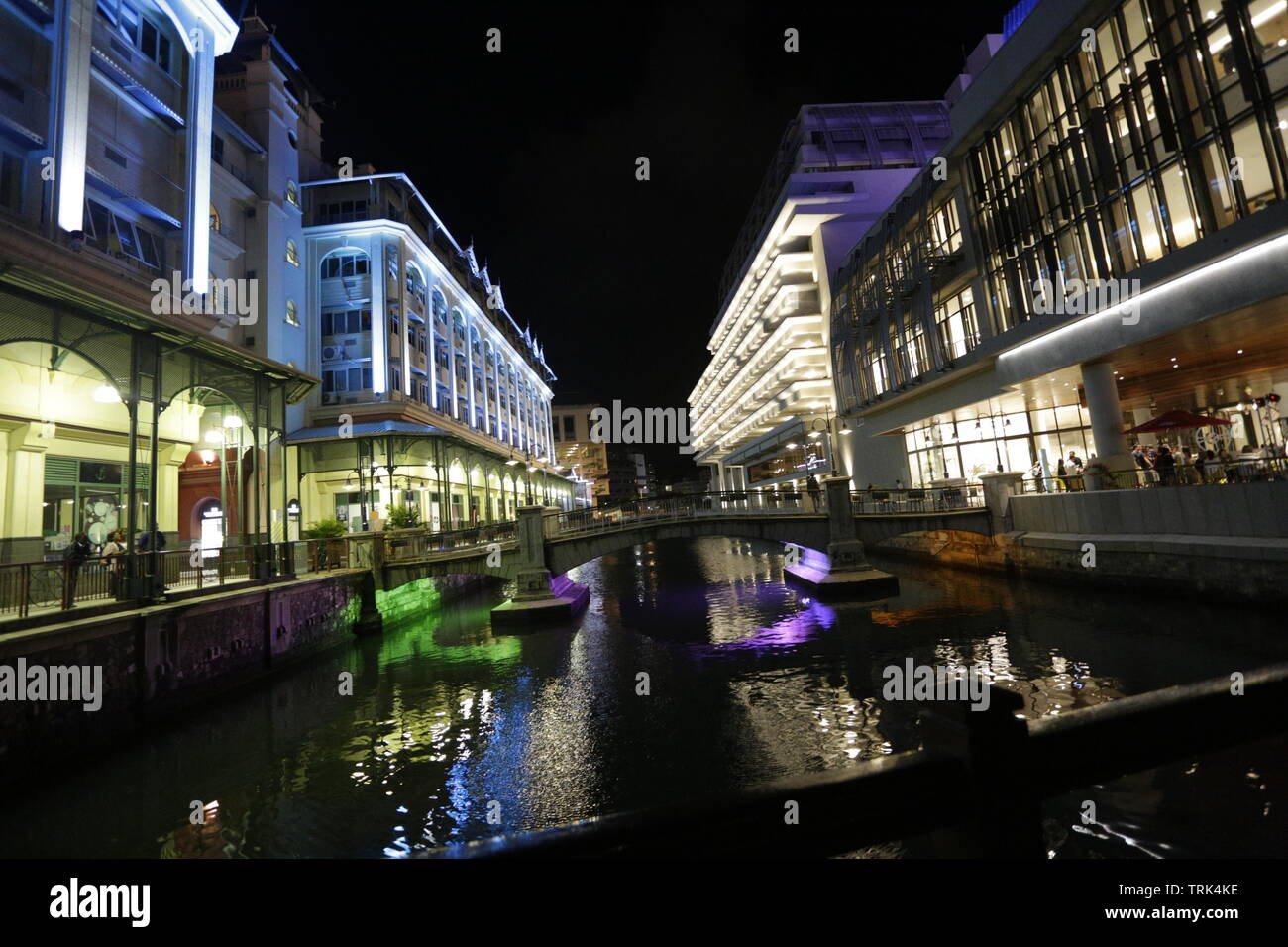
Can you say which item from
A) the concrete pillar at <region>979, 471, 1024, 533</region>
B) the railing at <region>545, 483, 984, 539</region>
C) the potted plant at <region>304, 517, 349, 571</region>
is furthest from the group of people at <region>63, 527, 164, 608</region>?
the concrete pillar at <region>979, 471, 1024, 533</region>

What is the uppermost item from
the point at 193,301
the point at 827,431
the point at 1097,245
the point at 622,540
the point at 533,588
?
the point at 193,301

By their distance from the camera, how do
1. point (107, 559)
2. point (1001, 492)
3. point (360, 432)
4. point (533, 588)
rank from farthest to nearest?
1. point (360, 432)
2. point (1001, 492)
3. point (533, 588)
4. point (107, 559)

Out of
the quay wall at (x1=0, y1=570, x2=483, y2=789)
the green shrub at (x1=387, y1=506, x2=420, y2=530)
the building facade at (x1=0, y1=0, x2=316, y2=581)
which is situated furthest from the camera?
the green shrub at (x1=387, y1=506, x2=420, y2=530)

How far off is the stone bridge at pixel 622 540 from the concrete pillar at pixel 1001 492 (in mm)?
158

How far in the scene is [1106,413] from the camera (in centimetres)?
2342

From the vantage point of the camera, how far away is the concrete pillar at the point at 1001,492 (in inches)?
947

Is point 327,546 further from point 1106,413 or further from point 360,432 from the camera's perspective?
point 1106,413

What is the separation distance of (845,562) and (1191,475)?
11.2 meters

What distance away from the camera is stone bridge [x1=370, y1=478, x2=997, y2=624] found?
925 inches

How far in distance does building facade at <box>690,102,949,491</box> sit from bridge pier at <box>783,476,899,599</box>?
26.5 meters

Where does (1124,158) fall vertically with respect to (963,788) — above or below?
above

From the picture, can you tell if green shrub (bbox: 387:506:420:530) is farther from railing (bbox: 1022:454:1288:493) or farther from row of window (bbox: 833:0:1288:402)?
row of window (bbox: 833:0:1288:402)

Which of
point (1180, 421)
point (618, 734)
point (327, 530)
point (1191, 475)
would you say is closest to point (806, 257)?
point (1180, 421)
